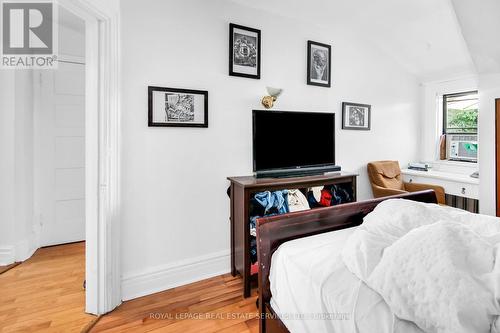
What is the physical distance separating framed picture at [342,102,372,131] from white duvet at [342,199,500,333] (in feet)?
7.42

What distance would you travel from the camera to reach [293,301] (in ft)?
3.64

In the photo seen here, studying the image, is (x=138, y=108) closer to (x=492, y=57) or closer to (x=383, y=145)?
(x=383, y=145)

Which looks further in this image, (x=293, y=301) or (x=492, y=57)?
(x=492, y=57)

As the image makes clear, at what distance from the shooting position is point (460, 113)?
3.73m

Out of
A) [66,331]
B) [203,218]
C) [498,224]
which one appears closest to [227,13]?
[203,218]

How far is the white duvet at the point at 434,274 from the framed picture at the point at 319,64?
2218 mm

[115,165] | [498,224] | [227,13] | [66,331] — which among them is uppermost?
[227,13]

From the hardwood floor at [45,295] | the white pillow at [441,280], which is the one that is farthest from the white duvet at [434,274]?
the hardwood floor at [45,295]

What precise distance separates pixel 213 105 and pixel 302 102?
1.06 metres

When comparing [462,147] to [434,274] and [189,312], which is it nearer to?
[434,274]

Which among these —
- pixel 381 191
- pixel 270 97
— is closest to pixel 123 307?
pixel 270 97

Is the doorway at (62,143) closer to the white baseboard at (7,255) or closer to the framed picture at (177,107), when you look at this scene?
the white baseboard at (7,255)

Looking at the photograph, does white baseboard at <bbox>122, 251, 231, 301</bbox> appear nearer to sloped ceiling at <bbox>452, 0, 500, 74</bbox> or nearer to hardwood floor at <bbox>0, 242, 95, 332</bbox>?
hardwood floor at <bbox>0, 242, 95, 332</bbox>

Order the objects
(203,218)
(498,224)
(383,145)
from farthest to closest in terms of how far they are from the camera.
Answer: (383,145)
(203,218)
(498,224)
